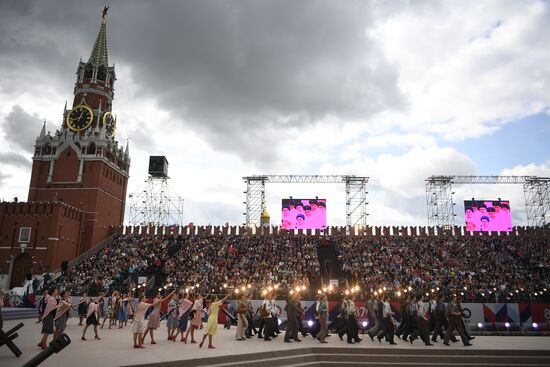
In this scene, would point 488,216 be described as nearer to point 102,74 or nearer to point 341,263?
point 341,263

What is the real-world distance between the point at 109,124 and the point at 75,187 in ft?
34.1

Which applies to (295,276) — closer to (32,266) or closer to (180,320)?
(180,320)

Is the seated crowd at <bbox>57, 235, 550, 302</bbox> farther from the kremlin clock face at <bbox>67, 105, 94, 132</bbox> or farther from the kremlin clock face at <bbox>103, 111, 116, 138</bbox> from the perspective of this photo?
the kremlin clock face at <bbox>67, 105, 94, 132</bbox>

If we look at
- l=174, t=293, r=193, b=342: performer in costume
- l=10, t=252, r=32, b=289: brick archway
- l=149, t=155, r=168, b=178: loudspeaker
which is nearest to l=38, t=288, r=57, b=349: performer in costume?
l=174, t=293, r=193, b=342: performer in costume

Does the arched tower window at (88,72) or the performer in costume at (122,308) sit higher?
the arched tower window at (88,72)

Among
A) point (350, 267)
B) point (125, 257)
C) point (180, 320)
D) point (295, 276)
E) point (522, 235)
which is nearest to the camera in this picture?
point (180, 320)

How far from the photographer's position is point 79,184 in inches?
1793

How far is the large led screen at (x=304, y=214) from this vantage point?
45.5 metres

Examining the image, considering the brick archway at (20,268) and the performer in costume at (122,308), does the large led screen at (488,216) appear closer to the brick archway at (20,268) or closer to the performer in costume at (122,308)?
the performer in costume at (122,308)

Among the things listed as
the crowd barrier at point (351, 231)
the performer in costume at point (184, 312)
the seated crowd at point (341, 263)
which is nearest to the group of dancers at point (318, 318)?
the performer in costume at point (184, 312)

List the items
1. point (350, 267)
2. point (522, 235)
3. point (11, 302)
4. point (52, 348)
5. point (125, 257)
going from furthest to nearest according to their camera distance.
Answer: point (522, 235) < point (125, 257) < point (350, 267) < point (11, 302) < point (52, 348)

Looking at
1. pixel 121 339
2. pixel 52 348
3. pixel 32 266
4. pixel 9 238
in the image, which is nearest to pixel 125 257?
pixel 32 266

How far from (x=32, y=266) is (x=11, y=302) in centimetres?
929

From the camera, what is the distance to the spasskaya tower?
4516 cm
